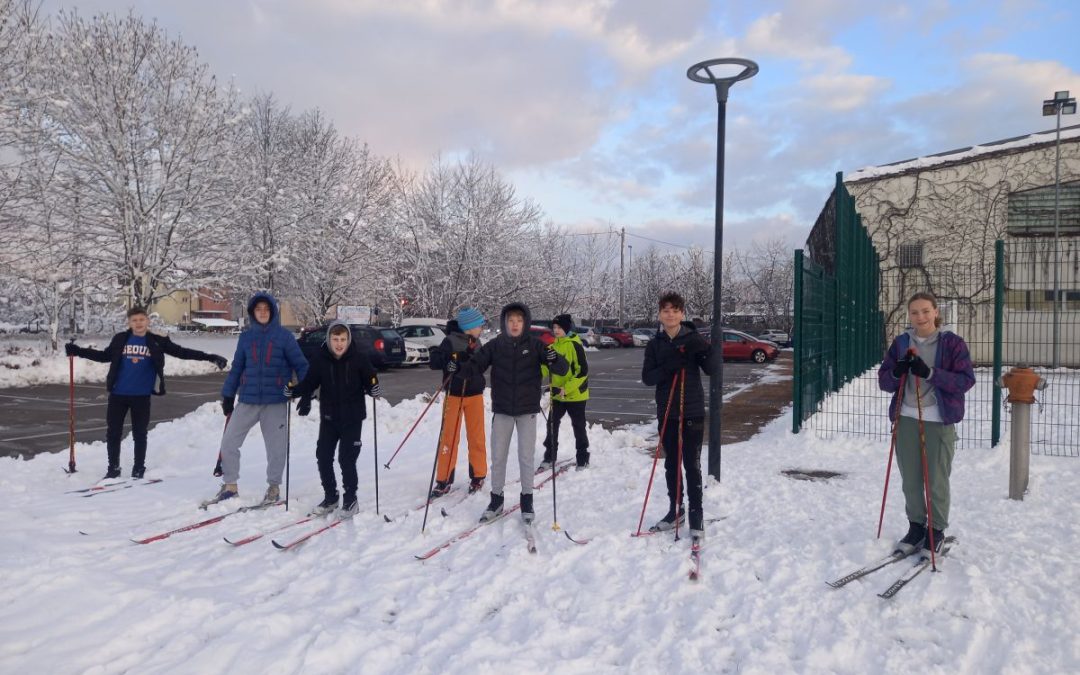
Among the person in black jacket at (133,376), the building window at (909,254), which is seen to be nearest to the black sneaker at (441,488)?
the person in black jacket at (133,376)

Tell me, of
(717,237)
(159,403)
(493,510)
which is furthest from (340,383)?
(159,403)

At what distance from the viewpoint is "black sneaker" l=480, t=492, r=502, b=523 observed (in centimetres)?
559

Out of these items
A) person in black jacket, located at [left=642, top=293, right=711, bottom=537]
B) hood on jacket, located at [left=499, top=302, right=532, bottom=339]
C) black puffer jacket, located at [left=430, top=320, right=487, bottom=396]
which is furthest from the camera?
black puffer jacket, located at [left=430, top=320, right=487, bottom=396]

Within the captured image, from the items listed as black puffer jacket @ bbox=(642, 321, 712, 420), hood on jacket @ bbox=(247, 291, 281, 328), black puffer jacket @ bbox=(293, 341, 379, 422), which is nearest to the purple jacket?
black puffer jacket @ bbox=(642, 321, 712, 420)

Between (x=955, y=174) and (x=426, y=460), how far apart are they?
19911mm

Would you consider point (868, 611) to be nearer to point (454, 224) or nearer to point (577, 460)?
point (577, 460)

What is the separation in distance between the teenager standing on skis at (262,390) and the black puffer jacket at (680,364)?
3.00 metres

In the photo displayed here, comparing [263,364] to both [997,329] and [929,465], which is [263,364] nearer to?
[929,465]

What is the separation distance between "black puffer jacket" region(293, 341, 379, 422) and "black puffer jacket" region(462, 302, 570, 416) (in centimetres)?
104

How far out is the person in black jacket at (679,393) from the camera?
203 inches

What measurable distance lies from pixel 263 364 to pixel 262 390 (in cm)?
22

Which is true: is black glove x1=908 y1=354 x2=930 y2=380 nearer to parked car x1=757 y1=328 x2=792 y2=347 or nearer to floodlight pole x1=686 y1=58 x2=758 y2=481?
floodlight pole x1=686 y1=58 x2=758 y2=481

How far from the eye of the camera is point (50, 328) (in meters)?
22.5

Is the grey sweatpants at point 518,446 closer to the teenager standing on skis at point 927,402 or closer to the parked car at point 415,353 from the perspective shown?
the teenager standing on skis at point 927,402
